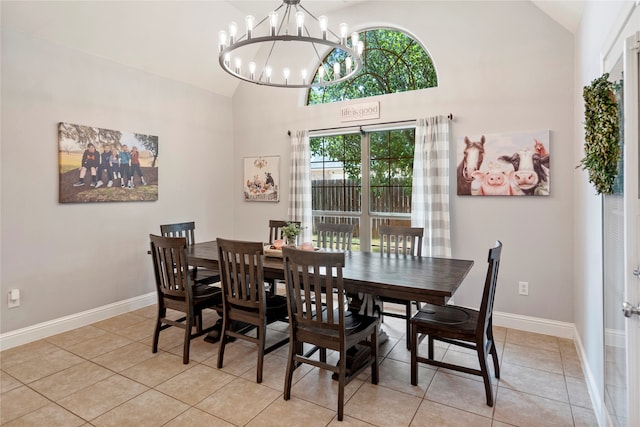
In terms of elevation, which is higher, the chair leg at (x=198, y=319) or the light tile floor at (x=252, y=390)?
the chair leg at (x=198, y=319)

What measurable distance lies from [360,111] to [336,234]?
1.59 m

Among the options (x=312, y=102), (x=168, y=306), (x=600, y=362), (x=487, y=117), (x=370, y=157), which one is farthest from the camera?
(x=312, y=102)

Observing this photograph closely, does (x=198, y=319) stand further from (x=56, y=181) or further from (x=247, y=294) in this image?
(x=56, y=181)

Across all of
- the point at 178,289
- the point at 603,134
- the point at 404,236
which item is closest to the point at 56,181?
the point at 178,289

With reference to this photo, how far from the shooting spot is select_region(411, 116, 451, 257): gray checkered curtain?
375cm

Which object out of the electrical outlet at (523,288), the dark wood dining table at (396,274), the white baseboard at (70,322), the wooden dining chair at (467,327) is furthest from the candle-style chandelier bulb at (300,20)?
the white baseboard at (70,322)

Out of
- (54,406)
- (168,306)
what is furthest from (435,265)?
(54,406)

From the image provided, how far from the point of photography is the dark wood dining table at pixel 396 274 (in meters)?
2.21

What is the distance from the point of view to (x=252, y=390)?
2477 mm

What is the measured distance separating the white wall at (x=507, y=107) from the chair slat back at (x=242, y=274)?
2.30 metres

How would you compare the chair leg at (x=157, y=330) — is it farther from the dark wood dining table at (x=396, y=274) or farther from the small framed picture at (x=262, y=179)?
the small framed picture at (x=262, y=179)

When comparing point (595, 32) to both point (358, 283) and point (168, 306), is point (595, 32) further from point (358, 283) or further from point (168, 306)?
point (168, 306)

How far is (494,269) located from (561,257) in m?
1.58

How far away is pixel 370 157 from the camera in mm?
4430
